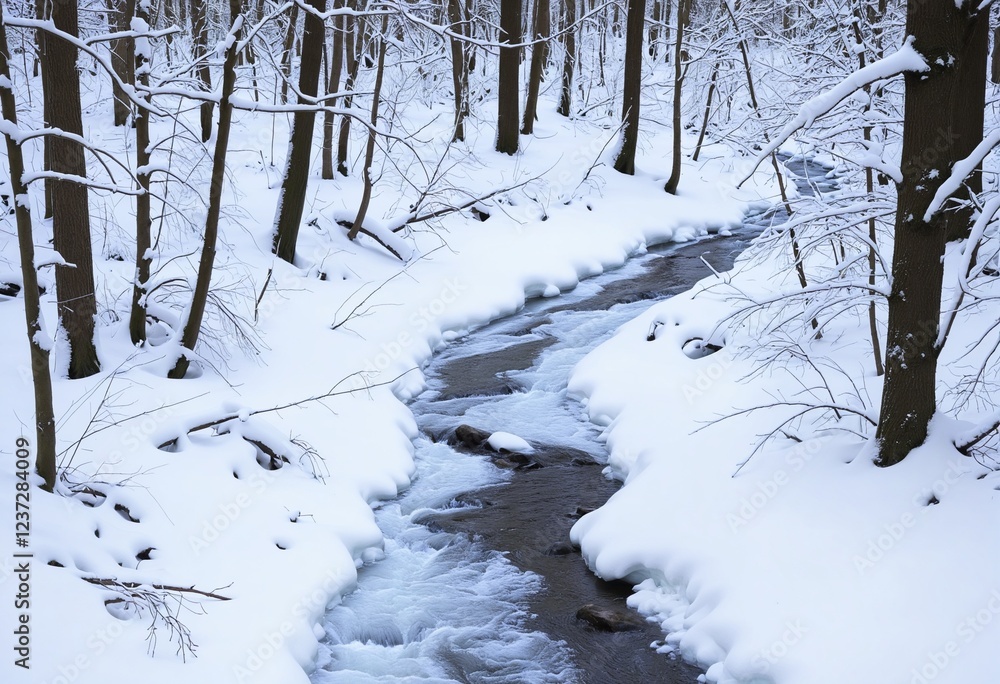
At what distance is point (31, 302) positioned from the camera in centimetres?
488

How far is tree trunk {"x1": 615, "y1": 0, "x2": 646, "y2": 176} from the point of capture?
1820 cm

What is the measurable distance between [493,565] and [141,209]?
14.8ft

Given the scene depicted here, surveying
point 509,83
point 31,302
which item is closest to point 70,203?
point 31,302

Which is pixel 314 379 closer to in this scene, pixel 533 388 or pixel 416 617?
pixel 533 388

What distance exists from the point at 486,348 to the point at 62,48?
21.5 feet

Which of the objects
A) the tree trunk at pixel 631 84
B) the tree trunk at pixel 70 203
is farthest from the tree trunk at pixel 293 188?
the tree trunk at pixel 631 84

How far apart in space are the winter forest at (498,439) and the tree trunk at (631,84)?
6769mm

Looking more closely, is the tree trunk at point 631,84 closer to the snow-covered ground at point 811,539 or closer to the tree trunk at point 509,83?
the tree trunk at point 509,83

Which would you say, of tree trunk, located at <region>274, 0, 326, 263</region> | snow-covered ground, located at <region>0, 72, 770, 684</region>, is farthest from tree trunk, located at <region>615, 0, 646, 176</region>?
tree trunk, located at <region>274, 0, 326, 263</region>

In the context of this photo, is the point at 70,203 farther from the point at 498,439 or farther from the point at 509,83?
the point at 509,83

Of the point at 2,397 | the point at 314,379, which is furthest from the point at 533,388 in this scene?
the point at 2,397

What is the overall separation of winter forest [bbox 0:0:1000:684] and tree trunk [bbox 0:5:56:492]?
0.8 inches

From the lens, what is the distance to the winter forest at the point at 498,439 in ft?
15.7

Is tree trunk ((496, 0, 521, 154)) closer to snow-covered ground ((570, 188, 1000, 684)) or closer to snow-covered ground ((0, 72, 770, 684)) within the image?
snow-covered ground ((0, 72, 770, 684))
